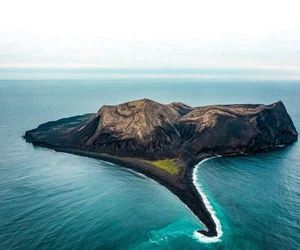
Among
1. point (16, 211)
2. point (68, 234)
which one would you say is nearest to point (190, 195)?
point (68, 234)

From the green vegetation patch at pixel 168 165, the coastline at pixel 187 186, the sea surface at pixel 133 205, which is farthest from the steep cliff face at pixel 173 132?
the sea surface at pixel 133 205

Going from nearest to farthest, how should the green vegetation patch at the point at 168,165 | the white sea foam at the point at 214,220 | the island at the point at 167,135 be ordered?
the white sea foam at the point at 214,220 < the green vegetation patch at the point at 168,165 < the island at the point at 167,135

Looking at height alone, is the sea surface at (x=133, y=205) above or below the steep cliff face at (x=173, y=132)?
below

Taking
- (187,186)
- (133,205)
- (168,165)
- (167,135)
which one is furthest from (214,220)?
(167,135)

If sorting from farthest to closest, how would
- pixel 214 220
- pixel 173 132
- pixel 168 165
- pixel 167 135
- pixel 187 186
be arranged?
1. pixel 173 132
2. pixel 167 135
3. pixel 168 165
4. pixel 187 186
5. pixel 214 220

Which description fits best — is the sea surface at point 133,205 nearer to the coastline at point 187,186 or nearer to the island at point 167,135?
the coastline at point 187,186

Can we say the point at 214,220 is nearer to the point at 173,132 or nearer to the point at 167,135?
the point at 167,135

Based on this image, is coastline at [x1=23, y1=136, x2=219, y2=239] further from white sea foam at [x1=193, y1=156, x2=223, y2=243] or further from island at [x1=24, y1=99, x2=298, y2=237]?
island at [x1=24, y1=99, x2=298, y2=237]

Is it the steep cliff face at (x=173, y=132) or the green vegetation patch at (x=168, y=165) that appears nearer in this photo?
the green vegetation patch at (x=168, y=165)

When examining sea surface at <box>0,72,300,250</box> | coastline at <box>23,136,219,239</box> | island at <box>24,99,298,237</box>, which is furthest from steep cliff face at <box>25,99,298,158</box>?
sea surface at <box>0,72,300,250</box>
